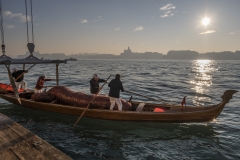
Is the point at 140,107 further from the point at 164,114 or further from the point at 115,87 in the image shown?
the point at 115,87

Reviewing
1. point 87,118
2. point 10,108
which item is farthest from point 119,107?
point 10,108

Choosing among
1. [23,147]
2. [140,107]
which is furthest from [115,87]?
[23,147]

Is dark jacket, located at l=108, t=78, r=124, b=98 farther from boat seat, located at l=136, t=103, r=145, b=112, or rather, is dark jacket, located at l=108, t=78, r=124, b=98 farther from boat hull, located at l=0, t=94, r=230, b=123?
boat seat, located at l=136, t=103, r=145, b=112

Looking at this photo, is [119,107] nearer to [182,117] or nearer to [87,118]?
[87,118]

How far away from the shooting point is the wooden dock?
5.64 meters

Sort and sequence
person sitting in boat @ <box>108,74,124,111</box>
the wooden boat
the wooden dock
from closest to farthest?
the wooden dock, the wooden boat, person sitting in boat @ <box>108,74,124,111</box>

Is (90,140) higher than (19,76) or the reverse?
the reverse

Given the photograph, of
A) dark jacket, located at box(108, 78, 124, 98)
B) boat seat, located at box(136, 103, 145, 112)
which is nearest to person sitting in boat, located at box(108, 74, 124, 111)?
dark jacket, located at box(108, 78, 124, 98)

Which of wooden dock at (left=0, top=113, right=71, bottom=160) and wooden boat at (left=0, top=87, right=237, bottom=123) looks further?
wooden boat at (left=0, top=87, right=237, bottom=123)

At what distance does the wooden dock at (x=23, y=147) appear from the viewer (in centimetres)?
564

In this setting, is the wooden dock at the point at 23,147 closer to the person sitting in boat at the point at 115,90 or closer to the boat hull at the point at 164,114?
the boat hull at the point at 164,114

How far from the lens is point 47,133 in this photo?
9.79 metres

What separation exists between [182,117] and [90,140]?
15.1ft

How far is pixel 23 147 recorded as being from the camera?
616cm
